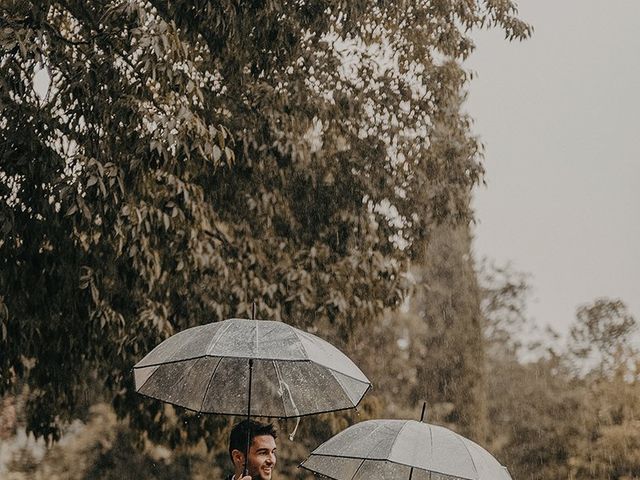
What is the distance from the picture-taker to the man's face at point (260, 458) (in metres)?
5.32

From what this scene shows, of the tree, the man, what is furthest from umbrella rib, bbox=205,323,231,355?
the tree

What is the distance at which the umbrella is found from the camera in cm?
530

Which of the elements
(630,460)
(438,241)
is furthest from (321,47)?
(438,241)

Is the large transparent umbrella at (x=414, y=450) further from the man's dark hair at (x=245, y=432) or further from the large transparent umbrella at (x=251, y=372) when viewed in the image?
the man's dark hair at (x=245, y=432)

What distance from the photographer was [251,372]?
17.8 ft

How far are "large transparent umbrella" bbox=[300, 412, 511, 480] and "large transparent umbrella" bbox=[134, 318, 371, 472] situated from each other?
30 cm

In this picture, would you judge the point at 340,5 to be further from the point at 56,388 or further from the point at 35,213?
the point at 56,388

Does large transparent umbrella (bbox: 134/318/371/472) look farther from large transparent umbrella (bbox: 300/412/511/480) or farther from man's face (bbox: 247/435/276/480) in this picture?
large transparent umbrella (bbox: 300/412/511/480)

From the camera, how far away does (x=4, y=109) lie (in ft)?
24.7

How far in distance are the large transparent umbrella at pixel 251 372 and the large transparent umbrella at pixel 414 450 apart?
11.6 inches

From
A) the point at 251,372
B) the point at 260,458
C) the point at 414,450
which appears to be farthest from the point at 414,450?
the point at 251,372

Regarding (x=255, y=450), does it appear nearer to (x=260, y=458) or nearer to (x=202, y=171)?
(x=260, y=458)

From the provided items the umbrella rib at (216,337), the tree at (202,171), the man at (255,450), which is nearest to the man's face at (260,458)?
the man at (255,450)

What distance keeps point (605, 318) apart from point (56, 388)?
21927 mm
